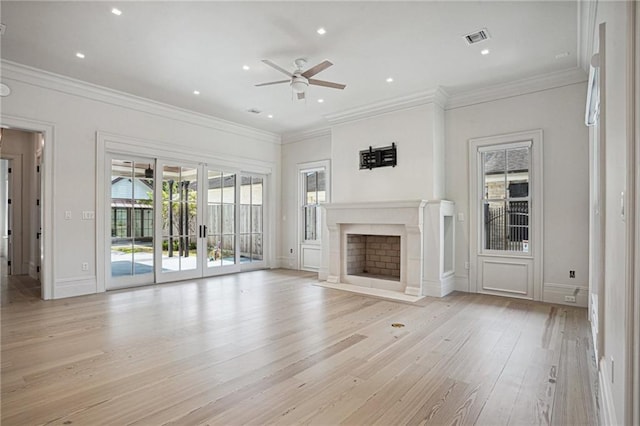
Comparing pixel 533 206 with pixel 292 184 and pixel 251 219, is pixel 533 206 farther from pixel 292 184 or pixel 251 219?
pixel 251 219

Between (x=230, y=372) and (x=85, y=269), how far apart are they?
3918mm

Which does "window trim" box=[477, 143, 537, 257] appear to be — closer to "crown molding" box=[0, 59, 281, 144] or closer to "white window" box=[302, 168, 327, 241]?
"white window" box=[302, 168, 327, 241]

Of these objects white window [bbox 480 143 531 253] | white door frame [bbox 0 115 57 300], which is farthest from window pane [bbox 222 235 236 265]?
white window [bbox 480 143 531 253]

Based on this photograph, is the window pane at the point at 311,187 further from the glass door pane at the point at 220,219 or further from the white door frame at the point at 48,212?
the white door frame at the point at 48,212

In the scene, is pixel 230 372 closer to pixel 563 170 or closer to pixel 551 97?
pixel 563 170

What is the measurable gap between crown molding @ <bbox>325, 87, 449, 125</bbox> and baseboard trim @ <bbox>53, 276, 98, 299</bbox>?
15.8 ft

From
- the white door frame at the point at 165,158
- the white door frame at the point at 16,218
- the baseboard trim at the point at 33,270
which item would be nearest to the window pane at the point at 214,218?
the white door frame at the point at 165,158

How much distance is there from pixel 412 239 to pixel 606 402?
138 inches

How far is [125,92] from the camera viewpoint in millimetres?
5547

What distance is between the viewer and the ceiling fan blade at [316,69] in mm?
3778

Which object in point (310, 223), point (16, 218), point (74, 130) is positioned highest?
point (74, 130)

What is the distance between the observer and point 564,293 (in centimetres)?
466

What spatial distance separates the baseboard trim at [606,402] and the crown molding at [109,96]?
665 cm

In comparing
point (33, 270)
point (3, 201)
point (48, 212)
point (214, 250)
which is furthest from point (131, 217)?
point (3, 201)
